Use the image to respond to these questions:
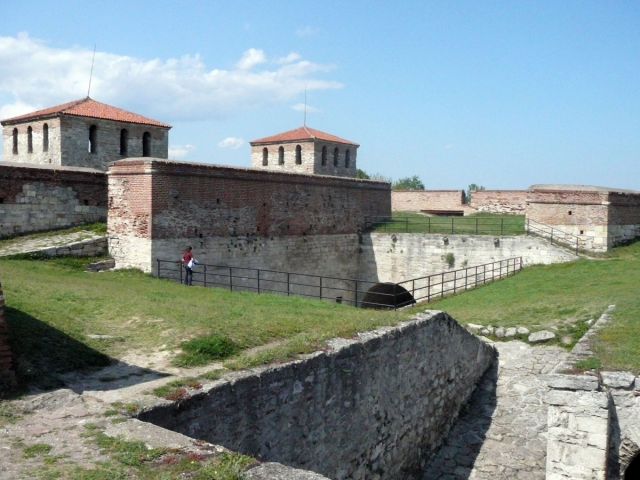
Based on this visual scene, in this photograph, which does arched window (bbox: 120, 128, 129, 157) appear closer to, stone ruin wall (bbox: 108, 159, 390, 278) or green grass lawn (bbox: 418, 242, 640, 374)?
stone ruin wall (bbox: 108, 159, 390, 278)

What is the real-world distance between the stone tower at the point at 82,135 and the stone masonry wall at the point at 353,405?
17.5m

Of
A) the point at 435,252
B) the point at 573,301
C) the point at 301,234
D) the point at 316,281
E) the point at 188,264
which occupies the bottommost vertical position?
the point at 316,281

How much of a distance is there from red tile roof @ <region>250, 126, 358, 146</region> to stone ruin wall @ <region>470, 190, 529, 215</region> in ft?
26.6

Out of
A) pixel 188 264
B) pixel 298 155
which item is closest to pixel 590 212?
pixel 188 264

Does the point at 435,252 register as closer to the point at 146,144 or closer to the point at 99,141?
the point at 146,144

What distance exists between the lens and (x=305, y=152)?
33.4 m

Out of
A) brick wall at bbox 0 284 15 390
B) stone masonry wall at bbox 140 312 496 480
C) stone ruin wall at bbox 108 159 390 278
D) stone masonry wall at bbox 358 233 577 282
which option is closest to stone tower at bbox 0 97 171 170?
stone ruin wall at bbox 108 159 390 278

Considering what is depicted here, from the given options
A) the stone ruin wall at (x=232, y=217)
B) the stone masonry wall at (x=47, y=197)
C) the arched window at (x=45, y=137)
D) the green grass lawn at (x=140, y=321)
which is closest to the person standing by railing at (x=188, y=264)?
the stone ruin wall at (x=232, y=217)

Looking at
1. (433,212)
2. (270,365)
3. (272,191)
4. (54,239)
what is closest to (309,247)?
(272,191)

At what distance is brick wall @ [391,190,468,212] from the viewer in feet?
109

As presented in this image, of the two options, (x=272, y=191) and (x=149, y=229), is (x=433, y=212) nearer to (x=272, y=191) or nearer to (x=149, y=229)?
(x=272, y=191)

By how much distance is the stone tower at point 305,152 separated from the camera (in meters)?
33.4

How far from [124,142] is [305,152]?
11357 millimetres

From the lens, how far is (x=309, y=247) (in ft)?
71.9
